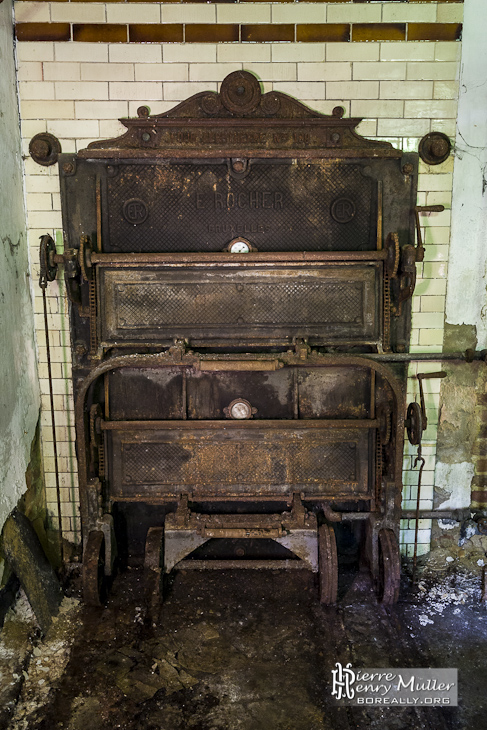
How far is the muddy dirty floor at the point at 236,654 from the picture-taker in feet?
8.79

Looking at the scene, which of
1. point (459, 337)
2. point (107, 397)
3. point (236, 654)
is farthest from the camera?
point (459, 337)

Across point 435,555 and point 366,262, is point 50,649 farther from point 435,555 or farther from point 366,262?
point 366,262

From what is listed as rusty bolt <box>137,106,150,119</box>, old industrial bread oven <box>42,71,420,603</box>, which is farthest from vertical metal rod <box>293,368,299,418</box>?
rusty bolt <box>137,106,150,119</box>

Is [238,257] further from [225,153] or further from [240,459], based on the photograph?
[240,459]

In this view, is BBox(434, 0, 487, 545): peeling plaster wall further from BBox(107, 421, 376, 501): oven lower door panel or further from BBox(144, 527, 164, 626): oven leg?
BBox(144, 527, 164, 626): oven leg

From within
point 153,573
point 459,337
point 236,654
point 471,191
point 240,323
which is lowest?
point 236,654

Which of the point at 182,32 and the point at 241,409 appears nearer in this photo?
the point at 182,32

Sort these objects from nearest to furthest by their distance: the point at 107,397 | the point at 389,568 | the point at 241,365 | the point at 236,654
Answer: the point at 236,654 < the point at 241,365 < the point at 389,568 < the point at 107,397

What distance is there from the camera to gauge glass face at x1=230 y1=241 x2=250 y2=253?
3.52 metres

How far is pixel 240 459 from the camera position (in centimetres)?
359

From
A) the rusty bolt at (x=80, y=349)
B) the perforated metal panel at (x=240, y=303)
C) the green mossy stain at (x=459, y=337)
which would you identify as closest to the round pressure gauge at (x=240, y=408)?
the perforated metal panel at (x=240, y=303)

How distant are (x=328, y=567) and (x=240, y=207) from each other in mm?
2441

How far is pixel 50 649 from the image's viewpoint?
3127 millimetres

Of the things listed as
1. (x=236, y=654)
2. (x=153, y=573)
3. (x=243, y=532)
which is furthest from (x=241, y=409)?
(x=236, y=654)
